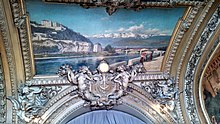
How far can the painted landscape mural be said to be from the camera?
5773mm

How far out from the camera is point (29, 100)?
6223 millimetres

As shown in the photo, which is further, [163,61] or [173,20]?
[163,61]

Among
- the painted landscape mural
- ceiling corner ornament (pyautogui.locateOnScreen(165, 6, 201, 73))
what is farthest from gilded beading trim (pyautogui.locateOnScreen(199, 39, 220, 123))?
the painted landscape mural

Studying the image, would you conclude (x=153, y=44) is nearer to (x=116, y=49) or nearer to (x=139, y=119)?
(x=116, y=49)

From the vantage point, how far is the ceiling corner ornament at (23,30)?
5379 millimetres

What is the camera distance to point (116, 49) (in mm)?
6457

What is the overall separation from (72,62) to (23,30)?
1.19m

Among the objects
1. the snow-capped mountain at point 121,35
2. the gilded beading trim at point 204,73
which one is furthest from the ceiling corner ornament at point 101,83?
the gilded beading trim at point 204,73

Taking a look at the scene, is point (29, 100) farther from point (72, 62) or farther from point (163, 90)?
point (163, 90)

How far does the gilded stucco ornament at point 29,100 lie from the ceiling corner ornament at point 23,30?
0.85 feet

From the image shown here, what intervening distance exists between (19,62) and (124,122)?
2.58 meters

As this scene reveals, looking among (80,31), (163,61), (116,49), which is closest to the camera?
(80,31)

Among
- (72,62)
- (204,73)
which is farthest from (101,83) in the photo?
(204,73)

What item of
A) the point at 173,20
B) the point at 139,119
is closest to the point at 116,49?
the point at 173,20
